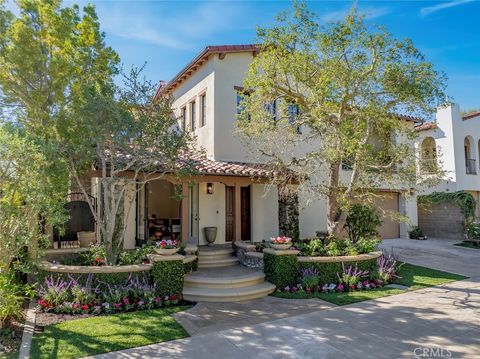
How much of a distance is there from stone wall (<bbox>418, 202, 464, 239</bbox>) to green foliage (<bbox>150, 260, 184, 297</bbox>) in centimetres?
1859

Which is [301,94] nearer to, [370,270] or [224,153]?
[224,153]

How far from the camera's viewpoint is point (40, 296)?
28.7 ft

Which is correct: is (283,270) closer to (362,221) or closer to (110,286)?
(110,286)

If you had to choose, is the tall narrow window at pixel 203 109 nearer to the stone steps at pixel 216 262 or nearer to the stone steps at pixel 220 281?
the stone steps at pixel 216 262

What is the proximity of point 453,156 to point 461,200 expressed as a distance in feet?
12.9

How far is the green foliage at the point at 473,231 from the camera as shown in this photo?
19.4 m

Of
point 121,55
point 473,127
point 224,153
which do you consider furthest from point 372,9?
point 473,127

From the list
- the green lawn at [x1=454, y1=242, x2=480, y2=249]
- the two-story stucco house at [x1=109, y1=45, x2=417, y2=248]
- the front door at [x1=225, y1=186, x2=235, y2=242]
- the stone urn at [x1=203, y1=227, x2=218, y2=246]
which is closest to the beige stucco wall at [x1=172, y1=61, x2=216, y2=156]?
the two-story stucco house at [x1=109, y1=45, x2=417, y2=248]

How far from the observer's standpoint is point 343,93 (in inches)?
458

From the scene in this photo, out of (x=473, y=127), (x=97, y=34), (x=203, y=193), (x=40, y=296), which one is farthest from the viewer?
(x=473, y=127)

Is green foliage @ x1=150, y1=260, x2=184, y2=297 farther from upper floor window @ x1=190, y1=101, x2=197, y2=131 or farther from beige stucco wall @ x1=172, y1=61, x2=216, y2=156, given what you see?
upper floor window @ x1=190, y1=101, x2=197, y2=131

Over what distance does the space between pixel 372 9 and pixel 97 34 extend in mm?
10237

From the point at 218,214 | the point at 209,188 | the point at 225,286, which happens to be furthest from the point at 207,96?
the point at 225,286

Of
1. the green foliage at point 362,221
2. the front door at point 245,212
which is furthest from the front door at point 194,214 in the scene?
the green foliage at point 362,221
